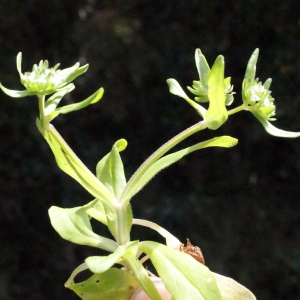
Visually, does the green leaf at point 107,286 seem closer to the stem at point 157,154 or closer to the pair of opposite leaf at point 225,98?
the stem at point 157,154

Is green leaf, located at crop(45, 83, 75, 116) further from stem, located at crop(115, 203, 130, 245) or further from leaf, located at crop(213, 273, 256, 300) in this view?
leaf, located at crop(213, 273, 256, 300)

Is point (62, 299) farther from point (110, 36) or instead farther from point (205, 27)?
point (205, 27)

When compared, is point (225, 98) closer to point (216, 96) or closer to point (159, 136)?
point (216, 96)

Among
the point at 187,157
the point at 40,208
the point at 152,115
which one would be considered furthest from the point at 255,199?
the point at 40,208

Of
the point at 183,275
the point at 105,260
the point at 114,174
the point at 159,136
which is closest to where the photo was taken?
the point at 105,260

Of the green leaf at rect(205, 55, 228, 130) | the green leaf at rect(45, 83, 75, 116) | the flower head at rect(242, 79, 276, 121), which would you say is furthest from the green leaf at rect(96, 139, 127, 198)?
the flower head at rect(242, 79, 276, 121)

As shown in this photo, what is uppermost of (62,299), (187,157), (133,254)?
(187,157)

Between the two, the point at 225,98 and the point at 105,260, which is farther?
the point at 225,98

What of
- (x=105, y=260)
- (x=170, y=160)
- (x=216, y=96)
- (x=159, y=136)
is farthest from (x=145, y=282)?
(x=159, y=136)
